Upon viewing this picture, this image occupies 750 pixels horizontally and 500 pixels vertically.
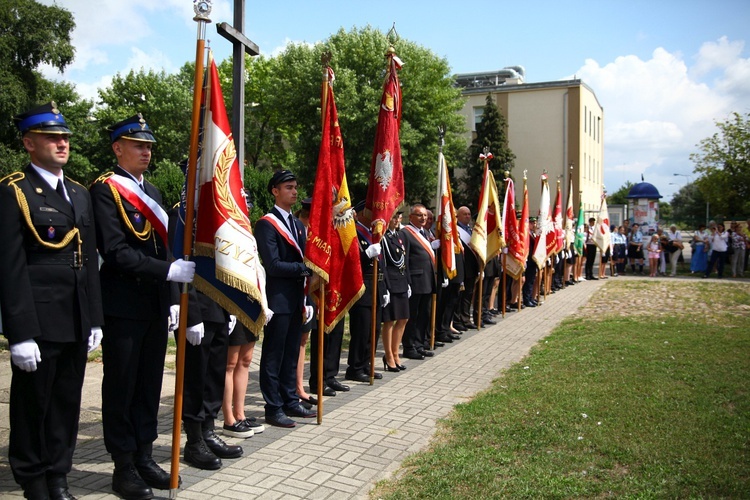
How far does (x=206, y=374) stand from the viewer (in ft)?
17.0

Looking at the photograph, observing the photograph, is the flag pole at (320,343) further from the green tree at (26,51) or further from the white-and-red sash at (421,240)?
the green tree at (26,51)

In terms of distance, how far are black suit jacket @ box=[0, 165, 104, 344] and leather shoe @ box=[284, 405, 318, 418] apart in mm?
2620

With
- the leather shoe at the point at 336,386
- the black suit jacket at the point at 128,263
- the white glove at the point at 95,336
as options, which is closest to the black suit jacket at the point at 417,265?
the leather shoe at the point at 336,386

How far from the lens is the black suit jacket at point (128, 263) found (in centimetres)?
428

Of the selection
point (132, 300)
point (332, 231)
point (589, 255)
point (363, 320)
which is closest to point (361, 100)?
point (589, 255)

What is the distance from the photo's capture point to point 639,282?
2156cm

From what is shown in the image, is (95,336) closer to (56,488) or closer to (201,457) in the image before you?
(56,488)

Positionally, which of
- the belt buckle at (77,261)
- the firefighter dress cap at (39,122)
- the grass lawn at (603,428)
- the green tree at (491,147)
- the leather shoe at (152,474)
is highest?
the green tree at (491,147)

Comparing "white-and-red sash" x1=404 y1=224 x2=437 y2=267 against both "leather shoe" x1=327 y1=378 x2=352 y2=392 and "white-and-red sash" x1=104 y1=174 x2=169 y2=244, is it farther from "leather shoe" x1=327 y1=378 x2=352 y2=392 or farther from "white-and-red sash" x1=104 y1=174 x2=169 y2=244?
"white-and-red sash" x1=104 y1=174 x2=169 y2=244

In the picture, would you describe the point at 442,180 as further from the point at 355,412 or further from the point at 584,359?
the point at 355,412

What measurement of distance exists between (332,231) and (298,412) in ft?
5.85

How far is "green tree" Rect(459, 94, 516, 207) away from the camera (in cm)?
4150

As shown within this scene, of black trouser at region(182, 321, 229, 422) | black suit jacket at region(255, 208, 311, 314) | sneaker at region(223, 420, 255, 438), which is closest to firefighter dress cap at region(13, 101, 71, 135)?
black trouser at region(182, 321, 229, 422)

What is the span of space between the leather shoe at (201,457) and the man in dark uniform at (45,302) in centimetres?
97
